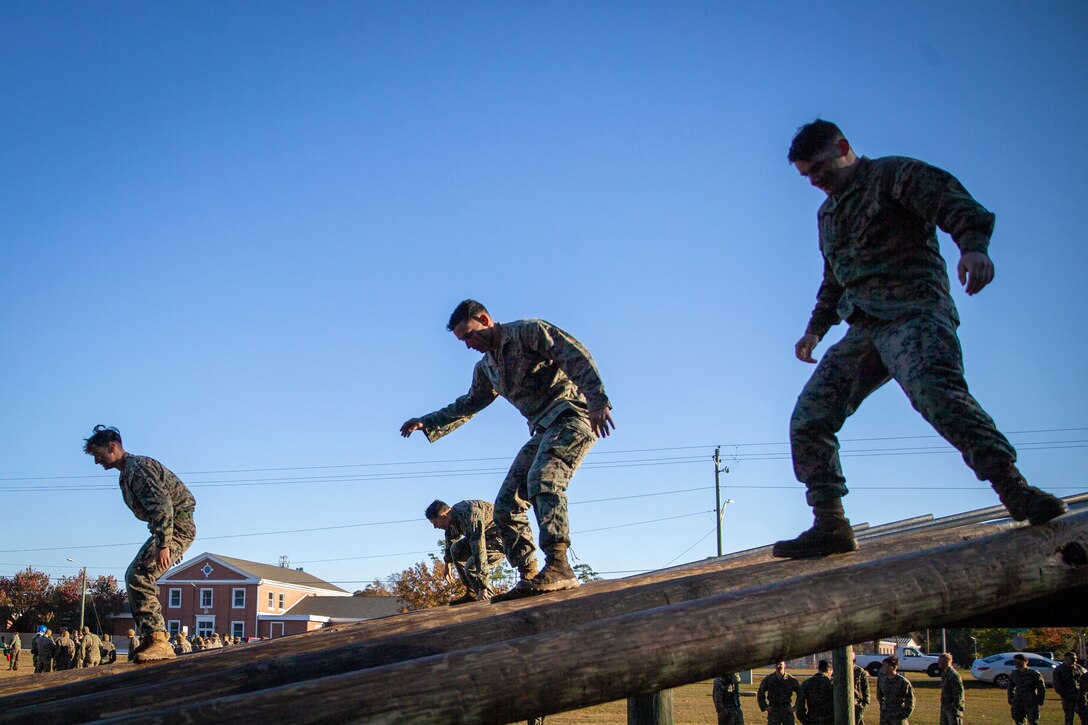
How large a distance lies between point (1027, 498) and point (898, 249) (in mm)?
1197

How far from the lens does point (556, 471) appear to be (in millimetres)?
5660

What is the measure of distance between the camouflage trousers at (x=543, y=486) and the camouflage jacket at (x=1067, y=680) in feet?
56.6

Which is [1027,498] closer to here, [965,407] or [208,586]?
[965,407]

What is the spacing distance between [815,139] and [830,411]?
1.24m

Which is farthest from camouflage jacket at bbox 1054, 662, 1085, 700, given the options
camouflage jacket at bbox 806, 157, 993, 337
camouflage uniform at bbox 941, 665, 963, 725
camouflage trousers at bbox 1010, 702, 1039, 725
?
camouflage jacket at bbox 806, 157, 993, 337

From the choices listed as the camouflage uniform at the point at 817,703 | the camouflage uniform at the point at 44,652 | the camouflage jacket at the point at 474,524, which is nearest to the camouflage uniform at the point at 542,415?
the camouflage jacket at the point at 474,524

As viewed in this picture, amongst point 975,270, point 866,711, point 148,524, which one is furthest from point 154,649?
point 866,711

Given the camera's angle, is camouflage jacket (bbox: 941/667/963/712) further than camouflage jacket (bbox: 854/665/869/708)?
No

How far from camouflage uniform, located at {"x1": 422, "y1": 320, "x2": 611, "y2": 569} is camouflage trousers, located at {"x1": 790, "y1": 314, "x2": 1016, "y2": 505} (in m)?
1.61

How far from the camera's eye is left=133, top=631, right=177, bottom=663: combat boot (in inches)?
267

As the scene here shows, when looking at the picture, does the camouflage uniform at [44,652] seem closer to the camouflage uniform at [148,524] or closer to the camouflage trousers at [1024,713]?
the camouflage uniform at [148,524]

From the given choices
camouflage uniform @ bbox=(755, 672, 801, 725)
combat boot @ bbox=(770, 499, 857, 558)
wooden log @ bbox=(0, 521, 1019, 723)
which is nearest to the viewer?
wooden log @ bbox=(0, 521, 1019, 723)

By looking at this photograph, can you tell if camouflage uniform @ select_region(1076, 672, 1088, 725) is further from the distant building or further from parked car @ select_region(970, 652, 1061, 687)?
the distant building

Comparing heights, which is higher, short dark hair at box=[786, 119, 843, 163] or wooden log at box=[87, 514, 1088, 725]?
short dark hair at box=[786, 119, 843, 163]
